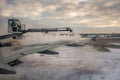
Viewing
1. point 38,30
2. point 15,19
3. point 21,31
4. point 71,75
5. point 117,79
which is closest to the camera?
point 117,79

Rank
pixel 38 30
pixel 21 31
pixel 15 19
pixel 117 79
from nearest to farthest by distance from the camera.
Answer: pixel 117 79 → pixel 15 19 → pixel 21 31 → pixel 38 30

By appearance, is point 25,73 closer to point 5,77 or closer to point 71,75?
point 5,77

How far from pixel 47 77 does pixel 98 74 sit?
7.60ft

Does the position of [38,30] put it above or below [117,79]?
above

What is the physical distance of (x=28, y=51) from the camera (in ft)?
22.4

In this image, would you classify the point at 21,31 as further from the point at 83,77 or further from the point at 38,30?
the point at 83,77

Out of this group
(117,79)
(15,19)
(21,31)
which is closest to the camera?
(117,79)

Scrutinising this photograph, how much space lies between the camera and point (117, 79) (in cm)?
681

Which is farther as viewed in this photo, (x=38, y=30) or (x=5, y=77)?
(x=38, y=30)

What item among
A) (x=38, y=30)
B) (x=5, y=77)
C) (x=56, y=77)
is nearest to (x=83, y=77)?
(x=56, y=77)

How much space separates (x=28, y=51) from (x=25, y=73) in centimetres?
139

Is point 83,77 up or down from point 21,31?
down

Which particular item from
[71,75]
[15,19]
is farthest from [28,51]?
[15,19]

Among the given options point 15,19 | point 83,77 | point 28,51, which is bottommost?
point 83,77
